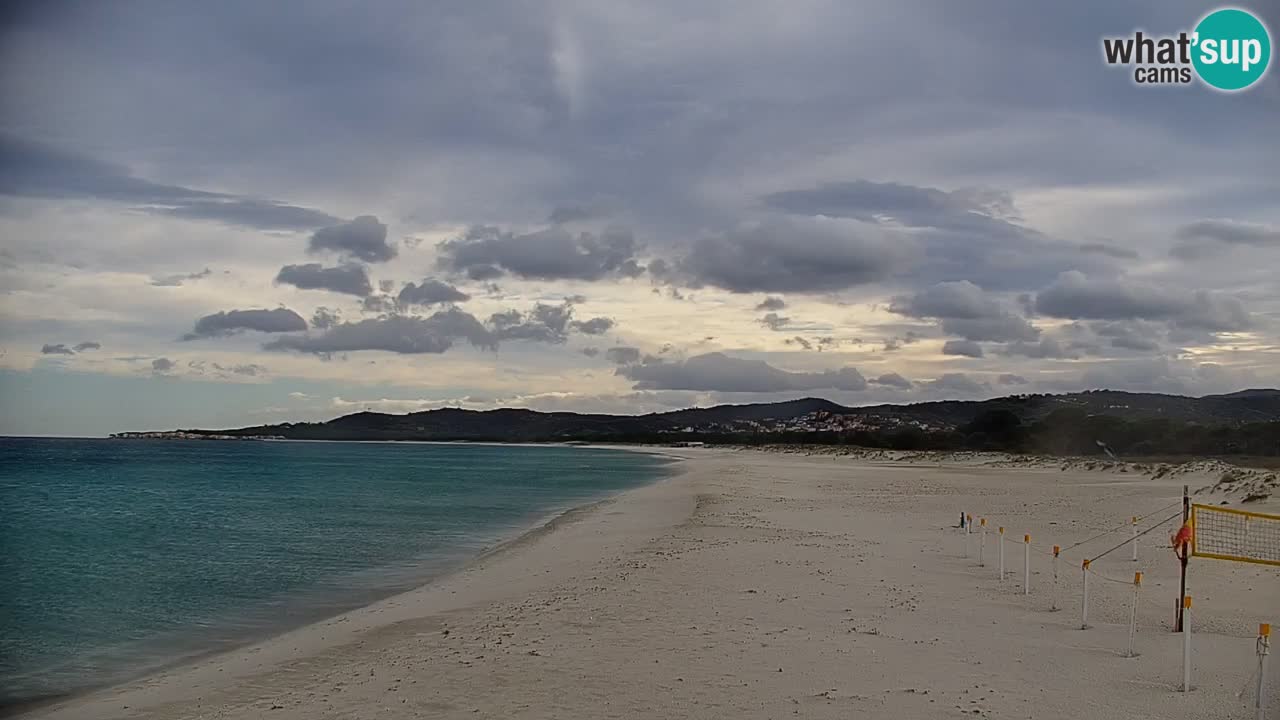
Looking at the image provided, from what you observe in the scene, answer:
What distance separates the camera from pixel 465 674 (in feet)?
32.3

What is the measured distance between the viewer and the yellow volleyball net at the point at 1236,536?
1816 centimetres

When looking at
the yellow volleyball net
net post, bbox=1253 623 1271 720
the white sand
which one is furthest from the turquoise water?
the yellow volleyball net

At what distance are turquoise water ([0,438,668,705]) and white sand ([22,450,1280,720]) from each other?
1.78m

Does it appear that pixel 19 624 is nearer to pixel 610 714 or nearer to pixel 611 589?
pixel 611 589

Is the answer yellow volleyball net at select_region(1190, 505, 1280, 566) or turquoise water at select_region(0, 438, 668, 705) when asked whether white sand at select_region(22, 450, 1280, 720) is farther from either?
turquoise water at select_region(0, 438, 668, 705)

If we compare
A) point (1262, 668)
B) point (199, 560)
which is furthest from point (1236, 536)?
point (199, 560)

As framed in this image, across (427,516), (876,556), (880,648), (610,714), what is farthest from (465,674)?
(427,516)

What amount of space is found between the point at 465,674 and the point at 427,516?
25.3m

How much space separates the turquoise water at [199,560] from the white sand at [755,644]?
1776 millimetres

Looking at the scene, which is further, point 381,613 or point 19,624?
point 19,624

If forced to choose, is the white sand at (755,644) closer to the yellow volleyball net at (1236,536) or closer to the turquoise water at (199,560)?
the yellow volleyball net at (1236,536)

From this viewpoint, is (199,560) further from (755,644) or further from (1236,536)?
(1236,536)

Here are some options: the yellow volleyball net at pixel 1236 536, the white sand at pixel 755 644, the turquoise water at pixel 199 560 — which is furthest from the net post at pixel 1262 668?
the turquoise water at pixel 199 560

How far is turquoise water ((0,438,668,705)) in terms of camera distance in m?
14.0
